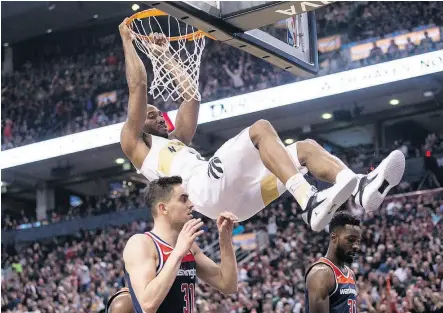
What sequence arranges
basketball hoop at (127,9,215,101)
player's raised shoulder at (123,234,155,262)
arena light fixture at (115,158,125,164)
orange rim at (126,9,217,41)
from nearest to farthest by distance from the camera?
player's raised shoulder at (123,234,155,262) → orange rim at (126,9,217,41) → basketball hoop at (127,9,215,101) → arena light fixture at (115,158,125,164)

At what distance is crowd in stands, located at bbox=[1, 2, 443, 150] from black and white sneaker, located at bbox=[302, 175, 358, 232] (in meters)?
13.8

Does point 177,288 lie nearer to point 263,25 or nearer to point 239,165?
point 239,165

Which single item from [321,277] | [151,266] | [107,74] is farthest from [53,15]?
[151,266]

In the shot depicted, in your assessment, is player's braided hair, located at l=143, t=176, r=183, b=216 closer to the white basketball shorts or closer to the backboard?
the white basketball shorts

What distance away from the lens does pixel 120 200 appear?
78.4 feet

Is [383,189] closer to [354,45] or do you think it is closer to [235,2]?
[235,2]

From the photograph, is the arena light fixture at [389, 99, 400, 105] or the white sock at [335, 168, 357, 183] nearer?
the white sock at [335, 168, 357, 183]

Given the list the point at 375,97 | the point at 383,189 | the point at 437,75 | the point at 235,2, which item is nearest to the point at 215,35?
the point at 235,2

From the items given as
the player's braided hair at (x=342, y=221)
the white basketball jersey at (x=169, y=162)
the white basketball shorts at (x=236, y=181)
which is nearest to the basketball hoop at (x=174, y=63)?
the white basketball jersey at (x=169, y=162)

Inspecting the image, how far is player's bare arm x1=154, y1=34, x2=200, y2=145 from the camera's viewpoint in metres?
6.56

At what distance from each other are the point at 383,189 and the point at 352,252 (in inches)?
54.7

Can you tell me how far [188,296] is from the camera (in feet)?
15.5

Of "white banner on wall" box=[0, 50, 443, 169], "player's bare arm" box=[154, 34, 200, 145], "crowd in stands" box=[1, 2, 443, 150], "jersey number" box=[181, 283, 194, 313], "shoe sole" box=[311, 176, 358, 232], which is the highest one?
"crowd in stands" box=[1, 2, 443, 150]

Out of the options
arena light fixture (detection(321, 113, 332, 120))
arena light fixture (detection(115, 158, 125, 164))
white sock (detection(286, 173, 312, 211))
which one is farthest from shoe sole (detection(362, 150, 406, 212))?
arena light fixture (detection(115, 158, 125, 164))
